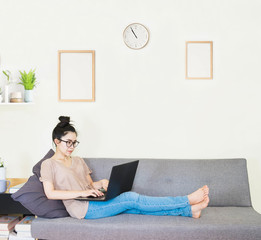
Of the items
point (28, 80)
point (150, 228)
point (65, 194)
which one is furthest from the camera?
point (28, 80)

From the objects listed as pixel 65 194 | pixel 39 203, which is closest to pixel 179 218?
pixel 65 194

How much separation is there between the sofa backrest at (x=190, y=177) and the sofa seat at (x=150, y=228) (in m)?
0.38

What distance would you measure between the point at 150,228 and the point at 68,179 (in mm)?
651

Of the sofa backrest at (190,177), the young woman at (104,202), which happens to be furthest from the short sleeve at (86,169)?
the young woman at (104,202)

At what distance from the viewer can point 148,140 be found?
9.36 ft

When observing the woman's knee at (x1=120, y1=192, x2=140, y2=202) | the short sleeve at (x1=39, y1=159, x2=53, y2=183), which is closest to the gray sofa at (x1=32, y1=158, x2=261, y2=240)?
the woman's knee at (x1=120, y1=192, x2=140, y2=202)

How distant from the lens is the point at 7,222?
96.7 inches

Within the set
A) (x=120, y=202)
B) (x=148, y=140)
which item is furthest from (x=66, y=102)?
(x=120, y=202)

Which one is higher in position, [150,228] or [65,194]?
[65,194]

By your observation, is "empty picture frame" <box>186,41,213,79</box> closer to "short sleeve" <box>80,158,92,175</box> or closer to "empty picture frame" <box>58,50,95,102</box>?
"empty picture frame" <box>58,50,95,102</box>

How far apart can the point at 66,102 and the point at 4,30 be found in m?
0.84

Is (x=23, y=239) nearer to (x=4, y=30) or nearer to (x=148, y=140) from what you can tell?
(x=148, y=140)

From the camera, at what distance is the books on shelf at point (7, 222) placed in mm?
2416

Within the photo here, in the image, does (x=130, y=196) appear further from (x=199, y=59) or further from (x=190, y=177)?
(x=199, y=59)
